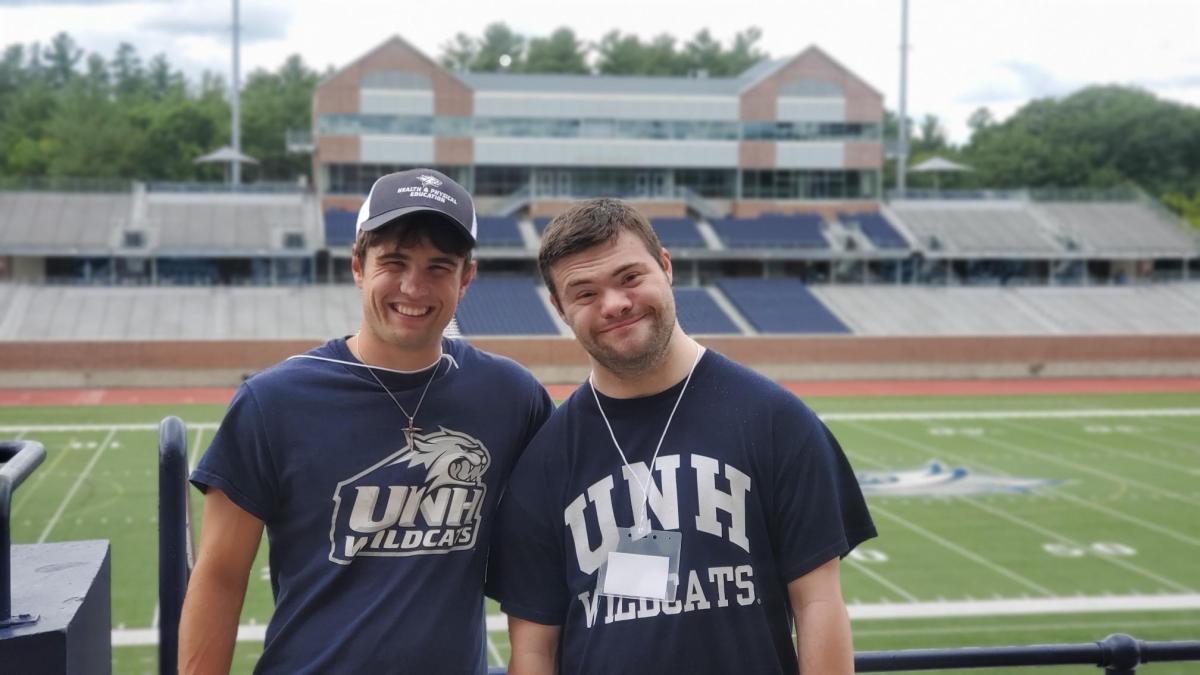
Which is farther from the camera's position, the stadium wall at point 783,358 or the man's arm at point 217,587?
the stadium wall at point 783,358

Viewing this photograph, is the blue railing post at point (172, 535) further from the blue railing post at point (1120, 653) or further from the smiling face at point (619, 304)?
the blue railing post at point (1120, 653)

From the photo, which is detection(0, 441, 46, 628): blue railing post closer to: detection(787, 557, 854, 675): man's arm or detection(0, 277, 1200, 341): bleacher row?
detection(787, 557, 854, 675): man's arm

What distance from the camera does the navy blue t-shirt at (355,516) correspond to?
2684 mm

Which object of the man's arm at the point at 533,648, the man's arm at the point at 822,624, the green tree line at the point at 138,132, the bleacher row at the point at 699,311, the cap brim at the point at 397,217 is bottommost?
the bleacher row at the point at 699,311

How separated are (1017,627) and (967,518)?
A: 16.9 ft

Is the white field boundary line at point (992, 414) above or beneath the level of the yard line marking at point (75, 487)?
above

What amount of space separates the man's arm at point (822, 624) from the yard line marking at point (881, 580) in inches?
456

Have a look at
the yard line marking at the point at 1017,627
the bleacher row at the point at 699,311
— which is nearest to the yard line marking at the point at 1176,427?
the bleacher row at the point at 699,311

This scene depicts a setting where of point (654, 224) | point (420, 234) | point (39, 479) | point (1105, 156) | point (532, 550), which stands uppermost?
point (1105, 156)

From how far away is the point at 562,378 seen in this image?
3206 cm

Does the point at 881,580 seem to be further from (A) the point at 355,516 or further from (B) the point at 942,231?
(B) the point at 942,231

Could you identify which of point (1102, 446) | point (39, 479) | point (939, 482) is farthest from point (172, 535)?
point (1102, 446)

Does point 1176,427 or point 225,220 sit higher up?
point 225,220

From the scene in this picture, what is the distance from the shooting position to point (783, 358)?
112 feet
